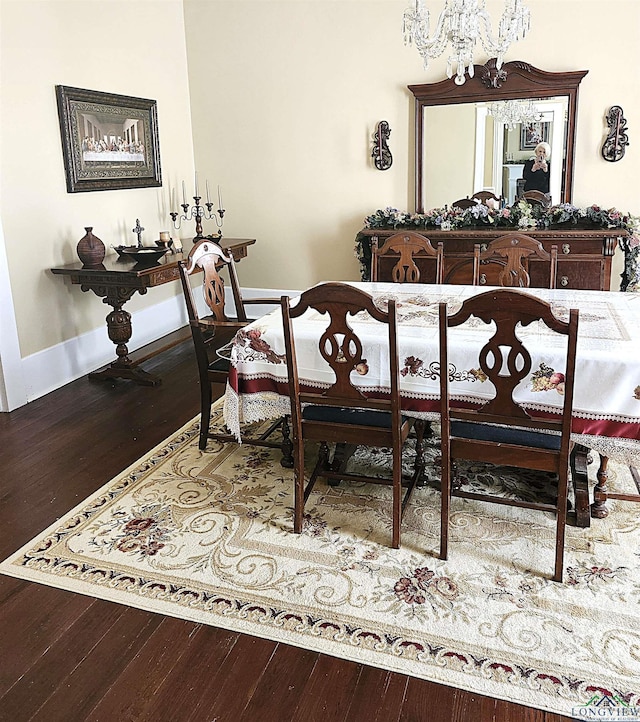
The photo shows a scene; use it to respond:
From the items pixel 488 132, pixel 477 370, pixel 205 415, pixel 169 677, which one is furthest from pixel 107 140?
pixel 169 677

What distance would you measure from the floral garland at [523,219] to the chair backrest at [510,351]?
2.83m

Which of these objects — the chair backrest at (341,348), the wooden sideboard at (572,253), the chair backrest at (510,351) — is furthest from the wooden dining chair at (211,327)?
the wooden sideboard at (572,253)

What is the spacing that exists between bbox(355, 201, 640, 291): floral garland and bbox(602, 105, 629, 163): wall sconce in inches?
15.8

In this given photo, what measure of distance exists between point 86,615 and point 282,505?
914 millimetres

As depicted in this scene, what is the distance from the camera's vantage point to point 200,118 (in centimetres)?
587

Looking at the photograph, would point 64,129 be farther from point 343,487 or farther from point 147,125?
point 343,487

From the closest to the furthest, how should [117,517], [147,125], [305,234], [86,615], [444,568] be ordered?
[86,615] → [444,568] → [117,517] → [147,125] → [305,234]

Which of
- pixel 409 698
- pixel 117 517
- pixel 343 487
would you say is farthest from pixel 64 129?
pixel 409 698

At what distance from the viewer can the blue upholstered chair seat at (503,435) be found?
7.59 feet

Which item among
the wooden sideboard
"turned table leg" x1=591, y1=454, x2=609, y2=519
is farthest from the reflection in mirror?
"turned table leg" x1=591, y1=454, x2=609, y2=519

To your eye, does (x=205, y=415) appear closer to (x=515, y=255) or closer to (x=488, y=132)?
(x=515, y=255)

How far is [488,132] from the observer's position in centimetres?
501

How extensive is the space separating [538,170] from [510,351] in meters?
3.31

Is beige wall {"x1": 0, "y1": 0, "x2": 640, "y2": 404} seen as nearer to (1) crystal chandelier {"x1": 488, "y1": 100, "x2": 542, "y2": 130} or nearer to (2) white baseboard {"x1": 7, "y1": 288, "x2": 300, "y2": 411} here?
(2) white baseboard {"x1": 7, "y1": 288, "x2": 300, "y2": 411}
